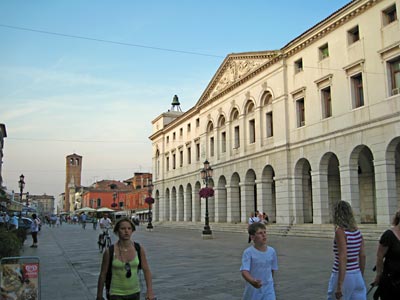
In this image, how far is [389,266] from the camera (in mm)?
4918

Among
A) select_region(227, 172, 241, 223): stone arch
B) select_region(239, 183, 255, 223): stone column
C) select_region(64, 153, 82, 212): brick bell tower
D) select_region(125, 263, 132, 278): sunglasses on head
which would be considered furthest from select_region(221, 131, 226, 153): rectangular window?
select_region(64, 153, 82, 212): brick bell tower

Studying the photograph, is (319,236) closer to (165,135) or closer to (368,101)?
(368,101)

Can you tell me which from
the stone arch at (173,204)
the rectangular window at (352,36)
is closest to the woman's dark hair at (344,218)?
the rectangular window at (352,36)

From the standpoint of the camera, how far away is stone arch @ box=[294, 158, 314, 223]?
29.9 m

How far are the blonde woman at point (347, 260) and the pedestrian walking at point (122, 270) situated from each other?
2036mm

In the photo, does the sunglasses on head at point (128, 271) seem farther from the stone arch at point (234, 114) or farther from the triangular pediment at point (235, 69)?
the stone arch at point (234, 114)

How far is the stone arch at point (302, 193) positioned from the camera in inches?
1178

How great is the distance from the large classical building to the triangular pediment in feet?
0.31

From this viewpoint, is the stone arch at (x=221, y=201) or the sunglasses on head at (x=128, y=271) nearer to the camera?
the sunglasses on head at (x=128, y=271)

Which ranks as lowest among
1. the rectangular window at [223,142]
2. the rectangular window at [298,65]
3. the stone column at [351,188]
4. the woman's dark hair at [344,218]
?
the woman's dark hair at [344,218]

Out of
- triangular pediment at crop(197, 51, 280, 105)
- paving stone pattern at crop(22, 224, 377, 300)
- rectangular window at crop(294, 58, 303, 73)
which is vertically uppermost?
triangular pediment at crop(197, 51, 280, 105)

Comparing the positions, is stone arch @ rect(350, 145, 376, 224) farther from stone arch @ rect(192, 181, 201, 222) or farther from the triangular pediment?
stone arch @ rect(192, 181, 201, 222)

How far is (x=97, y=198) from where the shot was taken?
4560 inches

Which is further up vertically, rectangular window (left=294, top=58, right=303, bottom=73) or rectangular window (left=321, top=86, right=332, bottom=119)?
rectangular window (left=294, top=58, right=303, bottom=73)
